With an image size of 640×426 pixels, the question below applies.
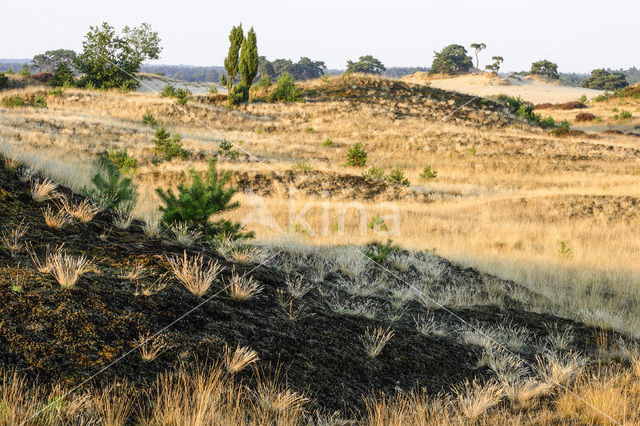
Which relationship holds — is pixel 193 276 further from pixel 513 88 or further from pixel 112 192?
pixel 513 88

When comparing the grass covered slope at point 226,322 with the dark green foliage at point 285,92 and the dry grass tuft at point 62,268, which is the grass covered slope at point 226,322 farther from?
the dark green foliage at point 285,92

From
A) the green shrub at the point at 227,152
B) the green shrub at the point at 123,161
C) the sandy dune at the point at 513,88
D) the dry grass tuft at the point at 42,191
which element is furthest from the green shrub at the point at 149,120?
the sandy dune at the point at 513,88

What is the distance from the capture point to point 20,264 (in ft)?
12.1

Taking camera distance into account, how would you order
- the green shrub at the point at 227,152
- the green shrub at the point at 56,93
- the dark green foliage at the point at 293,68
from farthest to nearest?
the dark green foliage at the point at 293,68 → the green shrub at the point at 56,93 → the green shrub at the point at 227,152

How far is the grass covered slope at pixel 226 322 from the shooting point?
9.93 feet

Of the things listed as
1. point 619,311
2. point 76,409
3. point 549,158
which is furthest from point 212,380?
point 549,158

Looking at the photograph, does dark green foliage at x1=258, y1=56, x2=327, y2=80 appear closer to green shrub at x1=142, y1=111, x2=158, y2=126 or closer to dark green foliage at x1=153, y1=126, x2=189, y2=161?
green shrub at x1=142, y1=111, x2=158, y2=126

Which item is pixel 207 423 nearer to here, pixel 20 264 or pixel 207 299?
pixel 207 299

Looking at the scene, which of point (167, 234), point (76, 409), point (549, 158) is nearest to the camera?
point (76, 409)

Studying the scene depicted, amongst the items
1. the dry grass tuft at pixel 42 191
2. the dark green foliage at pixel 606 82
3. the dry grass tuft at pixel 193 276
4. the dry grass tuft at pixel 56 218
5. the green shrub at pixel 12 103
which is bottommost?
the dry grass tuft at pixel 193 276

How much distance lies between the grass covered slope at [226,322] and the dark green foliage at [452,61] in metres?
105

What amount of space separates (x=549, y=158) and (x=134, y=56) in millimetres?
46239

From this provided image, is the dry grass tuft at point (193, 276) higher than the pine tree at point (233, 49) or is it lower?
lower

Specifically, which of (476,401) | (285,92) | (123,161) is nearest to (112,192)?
(476,401)
